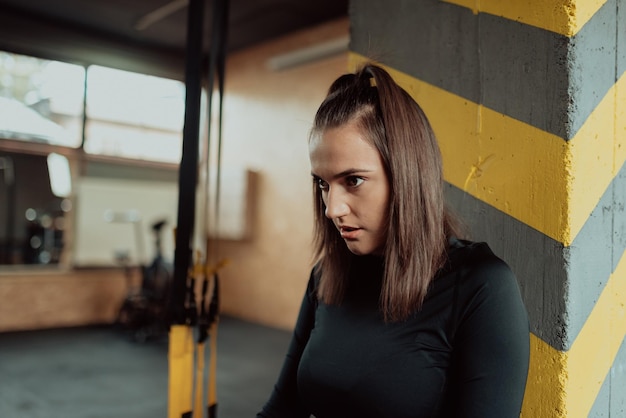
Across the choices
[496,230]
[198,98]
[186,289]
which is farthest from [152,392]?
[496,230]

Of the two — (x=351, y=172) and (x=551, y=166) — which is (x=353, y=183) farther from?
(x=551, y=166)

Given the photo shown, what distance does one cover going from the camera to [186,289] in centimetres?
159

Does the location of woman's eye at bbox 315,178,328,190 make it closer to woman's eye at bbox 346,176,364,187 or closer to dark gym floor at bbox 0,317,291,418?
woman's eye at bbox 346,176,364,187

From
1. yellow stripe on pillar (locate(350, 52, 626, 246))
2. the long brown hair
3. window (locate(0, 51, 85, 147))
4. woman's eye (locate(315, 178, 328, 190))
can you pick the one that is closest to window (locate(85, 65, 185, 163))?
window (locate(0, 51, 85, 147))

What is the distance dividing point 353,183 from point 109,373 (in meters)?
3.85

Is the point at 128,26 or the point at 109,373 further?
the point at 128,26

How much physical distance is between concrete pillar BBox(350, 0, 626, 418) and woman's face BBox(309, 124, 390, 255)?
17.8 inches

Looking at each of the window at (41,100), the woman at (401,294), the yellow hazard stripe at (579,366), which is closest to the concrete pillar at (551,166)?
the yellow hazard stripe at (579,366)

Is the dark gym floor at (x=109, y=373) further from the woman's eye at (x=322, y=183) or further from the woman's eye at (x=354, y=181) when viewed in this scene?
the woman's eye at (x=354, y=181)

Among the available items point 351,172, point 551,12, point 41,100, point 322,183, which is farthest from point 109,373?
point 551,12

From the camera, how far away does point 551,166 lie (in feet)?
4.01

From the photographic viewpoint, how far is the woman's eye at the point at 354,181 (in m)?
0.98

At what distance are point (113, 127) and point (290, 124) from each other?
2153mm

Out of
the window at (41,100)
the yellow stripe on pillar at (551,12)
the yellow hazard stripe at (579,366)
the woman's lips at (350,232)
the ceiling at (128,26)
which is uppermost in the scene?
the ceiling at (128,26)
